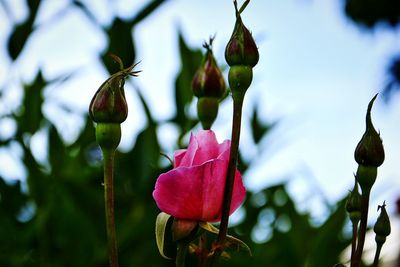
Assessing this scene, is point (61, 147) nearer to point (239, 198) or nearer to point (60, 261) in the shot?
point (60, 261)

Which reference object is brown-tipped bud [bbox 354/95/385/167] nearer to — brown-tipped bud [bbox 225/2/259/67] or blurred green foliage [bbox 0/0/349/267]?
brown-tipped bud [bbox 225/2/259/67]

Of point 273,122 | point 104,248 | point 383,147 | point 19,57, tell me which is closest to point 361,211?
point 383,147

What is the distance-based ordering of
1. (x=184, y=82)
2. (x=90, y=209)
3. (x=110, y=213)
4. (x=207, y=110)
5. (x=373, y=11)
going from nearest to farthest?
1. (x=110, y=213)
2. (x=207, y=110)
3. (x=90, y=209)
4. (x=184, y=82)
5. (x=373, y=11)

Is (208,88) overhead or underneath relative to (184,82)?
overhead

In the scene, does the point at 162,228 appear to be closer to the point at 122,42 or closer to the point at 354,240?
the point at 354,240

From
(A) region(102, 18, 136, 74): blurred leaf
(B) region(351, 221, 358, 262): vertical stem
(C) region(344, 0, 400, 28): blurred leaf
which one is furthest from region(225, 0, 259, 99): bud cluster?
(C) region(344, 0, 400, 28): blurred leaf

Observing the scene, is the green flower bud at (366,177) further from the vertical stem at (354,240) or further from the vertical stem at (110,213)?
the vertical stem at (110,213)

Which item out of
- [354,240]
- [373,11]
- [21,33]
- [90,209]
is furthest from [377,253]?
[373,11]
